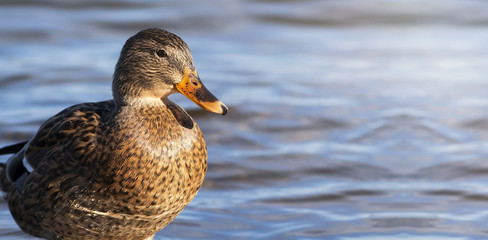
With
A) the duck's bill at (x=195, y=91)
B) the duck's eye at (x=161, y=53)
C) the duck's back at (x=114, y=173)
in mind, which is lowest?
the duck's back at (x=114, y=173)

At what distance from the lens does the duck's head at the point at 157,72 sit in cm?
474

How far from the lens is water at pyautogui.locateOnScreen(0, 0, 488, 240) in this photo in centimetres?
604

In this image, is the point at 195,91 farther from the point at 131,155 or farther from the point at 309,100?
the point at 309,100

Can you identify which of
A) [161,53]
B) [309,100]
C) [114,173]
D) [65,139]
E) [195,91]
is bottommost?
[114,173]

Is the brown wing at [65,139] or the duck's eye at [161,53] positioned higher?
the duck's eye at [161,53]

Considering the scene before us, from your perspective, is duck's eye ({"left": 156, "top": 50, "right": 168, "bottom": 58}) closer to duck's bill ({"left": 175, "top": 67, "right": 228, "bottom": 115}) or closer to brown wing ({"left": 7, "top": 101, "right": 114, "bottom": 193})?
duck's bill ({"left": 175, "top": 67, "right": 228, "bottom": 115})

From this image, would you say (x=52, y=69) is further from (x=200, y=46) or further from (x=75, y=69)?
(x=200, y=46)

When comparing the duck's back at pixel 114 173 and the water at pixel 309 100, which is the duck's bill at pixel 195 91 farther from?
the water at pixel 309 100

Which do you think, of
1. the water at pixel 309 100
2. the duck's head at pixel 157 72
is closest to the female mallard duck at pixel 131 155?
the duck's head at pixel 157 72

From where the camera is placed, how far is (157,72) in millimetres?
4754

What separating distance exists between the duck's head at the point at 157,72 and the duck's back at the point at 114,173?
128 mm

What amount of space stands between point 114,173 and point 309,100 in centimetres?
410

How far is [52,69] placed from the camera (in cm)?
945

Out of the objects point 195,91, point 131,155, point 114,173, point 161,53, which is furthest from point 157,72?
point 114,173
